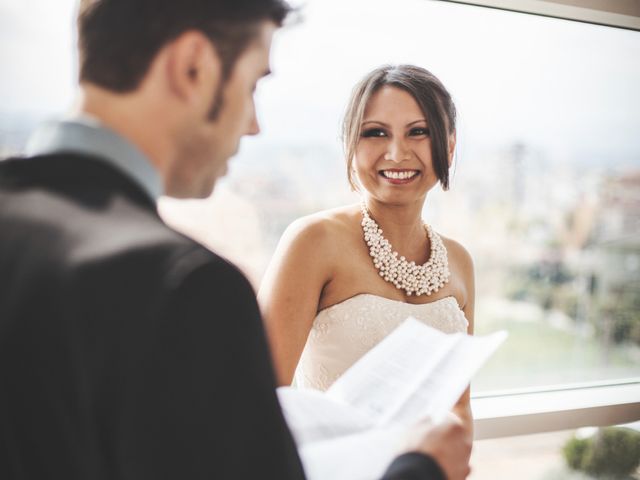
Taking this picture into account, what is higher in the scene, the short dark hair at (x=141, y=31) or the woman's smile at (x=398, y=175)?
the short dark hair at (x=141, y=31)

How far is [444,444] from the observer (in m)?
0.60

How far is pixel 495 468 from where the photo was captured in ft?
6.93

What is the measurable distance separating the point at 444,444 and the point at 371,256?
2.94 feet

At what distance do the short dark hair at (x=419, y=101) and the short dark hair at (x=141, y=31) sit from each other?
3.03 feet

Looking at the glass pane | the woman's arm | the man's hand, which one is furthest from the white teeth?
the glass pane

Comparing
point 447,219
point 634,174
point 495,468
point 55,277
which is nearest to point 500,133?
point 447,219

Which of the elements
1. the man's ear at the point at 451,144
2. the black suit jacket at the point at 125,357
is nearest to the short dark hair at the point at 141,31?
the black suit jacket at the point at 125,357

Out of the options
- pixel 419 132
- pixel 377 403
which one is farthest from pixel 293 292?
pixel 377 403

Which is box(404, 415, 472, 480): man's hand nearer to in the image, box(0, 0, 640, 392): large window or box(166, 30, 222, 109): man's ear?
box(166, 30, 222, 109): man's ear

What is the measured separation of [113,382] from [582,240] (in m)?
2.27

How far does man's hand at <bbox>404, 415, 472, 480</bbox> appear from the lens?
1.92 feet

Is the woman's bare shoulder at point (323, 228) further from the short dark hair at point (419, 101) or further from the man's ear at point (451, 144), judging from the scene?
the man's ear at point (451, 144)

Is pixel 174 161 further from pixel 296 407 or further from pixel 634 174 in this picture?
pixel 634 174

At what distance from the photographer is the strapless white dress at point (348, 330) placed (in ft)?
4.46
